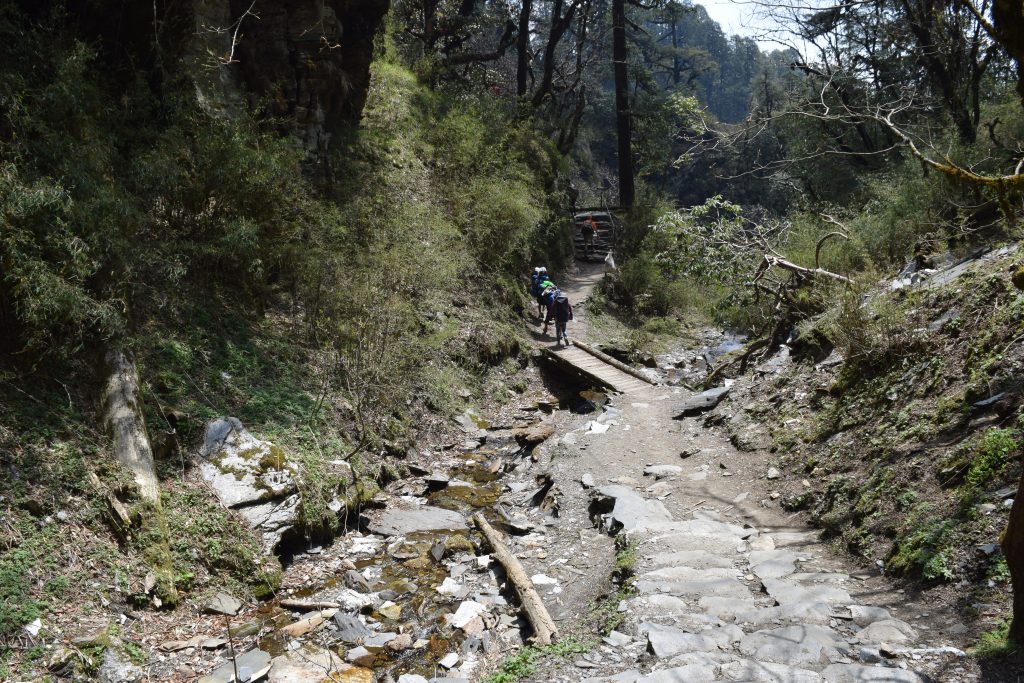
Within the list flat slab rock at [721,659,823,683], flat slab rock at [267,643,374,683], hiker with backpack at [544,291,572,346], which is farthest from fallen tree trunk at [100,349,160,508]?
hiker with backpack at [544,291,572,346]

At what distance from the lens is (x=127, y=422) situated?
560 centimetres

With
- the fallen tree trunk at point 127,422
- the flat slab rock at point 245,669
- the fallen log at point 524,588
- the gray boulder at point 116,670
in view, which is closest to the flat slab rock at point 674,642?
the fallen log at point 524,588

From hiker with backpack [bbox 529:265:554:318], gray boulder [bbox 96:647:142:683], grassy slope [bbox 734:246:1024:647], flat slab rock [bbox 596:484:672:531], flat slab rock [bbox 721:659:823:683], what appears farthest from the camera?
hiker with backpack [bbox 529:265:554:318]

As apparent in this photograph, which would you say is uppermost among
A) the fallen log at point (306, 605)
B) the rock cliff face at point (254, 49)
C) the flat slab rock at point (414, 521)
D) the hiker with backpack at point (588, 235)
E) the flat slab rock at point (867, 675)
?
the rock cliff face at point (254, 49)

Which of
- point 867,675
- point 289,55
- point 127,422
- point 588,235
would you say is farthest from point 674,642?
point 588,235

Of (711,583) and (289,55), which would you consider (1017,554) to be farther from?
(289,55)

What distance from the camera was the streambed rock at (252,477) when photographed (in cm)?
602

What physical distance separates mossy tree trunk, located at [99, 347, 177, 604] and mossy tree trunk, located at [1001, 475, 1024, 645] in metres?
5.19

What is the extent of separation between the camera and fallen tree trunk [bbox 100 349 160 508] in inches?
213

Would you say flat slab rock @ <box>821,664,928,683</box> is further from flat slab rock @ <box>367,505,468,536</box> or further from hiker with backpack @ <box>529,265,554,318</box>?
hiker with backpack @ <box>529,265,554,318</box>

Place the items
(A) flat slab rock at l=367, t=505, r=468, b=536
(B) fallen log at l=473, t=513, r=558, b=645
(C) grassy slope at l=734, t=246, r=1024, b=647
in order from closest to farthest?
1. (C) grassy slope at l=734, t=246, r=1024, b=647
2. (B) fallen log at l=473, t=513, r=558, b=645
3. (A) flat slab rock at l=367, t=505, r=468, b=536

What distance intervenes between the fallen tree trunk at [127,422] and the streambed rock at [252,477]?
60cm

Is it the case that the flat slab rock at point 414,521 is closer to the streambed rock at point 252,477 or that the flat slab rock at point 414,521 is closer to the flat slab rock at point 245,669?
the streambed rock at point 252,477

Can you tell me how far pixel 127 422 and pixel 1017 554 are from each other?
6045 mm
